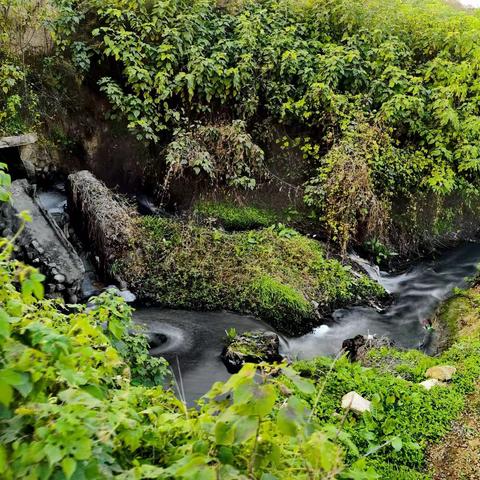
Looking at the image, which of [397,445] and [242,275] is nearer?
[397,445]

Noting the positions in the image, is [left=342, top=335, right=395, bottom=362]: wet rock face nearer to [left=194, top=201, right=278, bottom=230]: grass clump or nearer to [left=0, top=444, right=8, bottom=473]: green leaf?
[left=194, top=201, right=278, bottom=230]: grass clump

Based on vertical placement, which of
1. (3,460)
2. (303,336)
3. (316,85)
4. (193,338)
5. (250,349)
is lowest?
(193,338)

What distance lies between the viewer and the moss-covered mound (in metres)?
7.40

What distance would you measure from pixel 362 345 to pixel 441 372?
4.07 feet

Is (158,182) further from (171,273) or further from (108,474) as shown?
(108,474)

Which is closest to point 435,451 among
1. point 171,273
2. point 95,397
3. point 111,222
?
point 95,397

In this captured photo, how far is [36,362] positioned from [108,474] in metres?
0.45

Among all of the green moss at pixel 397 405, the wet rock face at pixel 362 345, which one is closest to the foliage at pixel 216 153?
the wet rock face at pixel 362 345

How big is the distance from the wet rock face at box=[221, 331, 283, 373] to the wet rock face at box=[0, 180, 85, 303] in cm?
250

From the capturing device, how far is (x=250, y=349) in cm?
620

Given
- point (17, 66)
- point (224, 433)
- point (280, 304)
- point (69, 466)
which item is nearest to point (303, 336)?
point (280, 304)

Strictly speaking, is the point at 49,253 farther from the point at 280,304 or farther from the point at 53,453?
the point at 53,453

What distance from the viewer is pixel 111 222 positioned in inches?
309

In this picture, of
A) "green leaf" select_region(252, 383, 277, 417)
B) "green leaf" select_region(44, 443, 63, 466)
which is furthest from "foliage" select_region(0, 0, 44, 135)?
"green leaf" select_region(252, 383, 277, 417)
